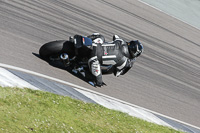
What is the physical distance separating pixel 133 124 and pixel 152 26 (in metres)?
9.99

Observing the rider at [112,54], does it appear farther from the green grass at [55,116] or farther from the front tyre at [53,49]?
the green grass at [55,116]

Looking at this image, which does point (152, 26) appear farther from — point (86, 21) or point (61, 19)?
point (61, 19)

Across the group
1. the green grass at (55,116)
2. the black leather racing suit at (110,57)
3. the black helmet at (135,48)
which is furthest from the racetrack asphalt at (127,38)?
the green grass at (55,116)

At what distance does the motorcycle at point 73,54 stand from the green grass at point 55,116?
1.59 metres

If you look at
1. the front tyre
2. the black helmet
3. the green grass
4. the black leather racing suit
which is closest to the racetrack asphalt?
the front tyre

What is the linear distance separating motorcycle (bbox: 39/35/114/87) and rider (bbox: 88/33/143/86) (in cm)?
16

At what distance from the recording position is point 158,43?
56.4 feet

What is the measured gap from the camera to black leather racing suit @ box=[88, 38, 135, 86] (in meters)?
10.6

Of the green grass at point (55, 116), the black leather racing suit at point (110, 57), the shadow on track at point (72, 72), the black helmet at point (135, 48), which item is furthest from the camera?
the black helmet at point (135, 48)

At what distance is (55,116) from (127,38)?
8.81m

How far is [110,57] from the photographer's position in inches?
427

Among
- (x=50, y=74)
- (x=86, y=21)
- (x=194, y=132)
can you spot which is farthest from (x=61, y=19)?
(x=194, y=132)

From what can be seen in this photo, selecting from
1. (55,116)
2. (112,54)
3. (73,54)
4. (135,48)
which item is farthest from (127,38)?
(55,116)

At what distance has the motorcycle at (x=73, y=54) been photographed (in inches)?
404
